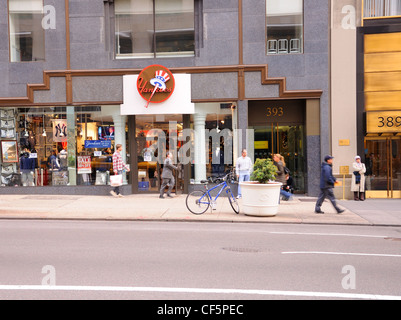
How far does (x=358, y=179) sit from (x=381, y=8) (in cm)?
708

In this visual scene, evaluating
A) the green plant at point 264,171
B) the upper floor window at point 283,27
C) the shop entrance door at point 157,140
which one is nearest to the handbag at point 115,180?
the shop entrance door at point 157,140

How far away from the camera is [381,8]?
54.3 ft

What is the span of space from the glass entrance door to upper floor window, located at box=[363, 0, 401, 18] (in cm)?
541

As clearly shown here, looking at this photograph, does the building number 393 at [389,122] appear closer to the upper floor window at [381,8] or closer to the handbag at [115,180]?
the upper floor window at [381,8]

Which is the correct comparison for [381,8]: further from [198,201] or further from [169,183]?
[198,201]

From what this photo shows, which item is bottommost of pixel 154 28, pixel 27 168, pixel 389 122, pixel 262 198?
pixel 262 198

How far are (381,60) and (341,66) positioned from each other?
63.6 inches

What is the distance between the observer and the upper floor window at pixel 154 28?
56.0 feet

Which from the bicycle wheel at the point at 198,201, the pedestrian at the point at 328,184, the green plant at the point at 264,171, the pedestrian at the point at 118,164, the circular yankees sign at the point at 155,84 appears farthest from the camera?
the circular yankees sign at the point at 155,84


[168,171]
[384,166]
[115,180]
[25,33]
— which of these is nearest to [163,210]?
[168,171]

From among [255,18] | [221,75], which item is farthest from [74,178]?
[255,18]

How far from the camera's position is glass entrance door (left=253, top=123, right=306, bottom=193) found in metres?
17.3

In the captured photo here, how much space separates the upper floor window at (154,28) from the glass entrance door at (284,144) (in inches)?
184

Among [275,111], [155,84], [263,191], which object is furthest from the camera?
[275,111]
